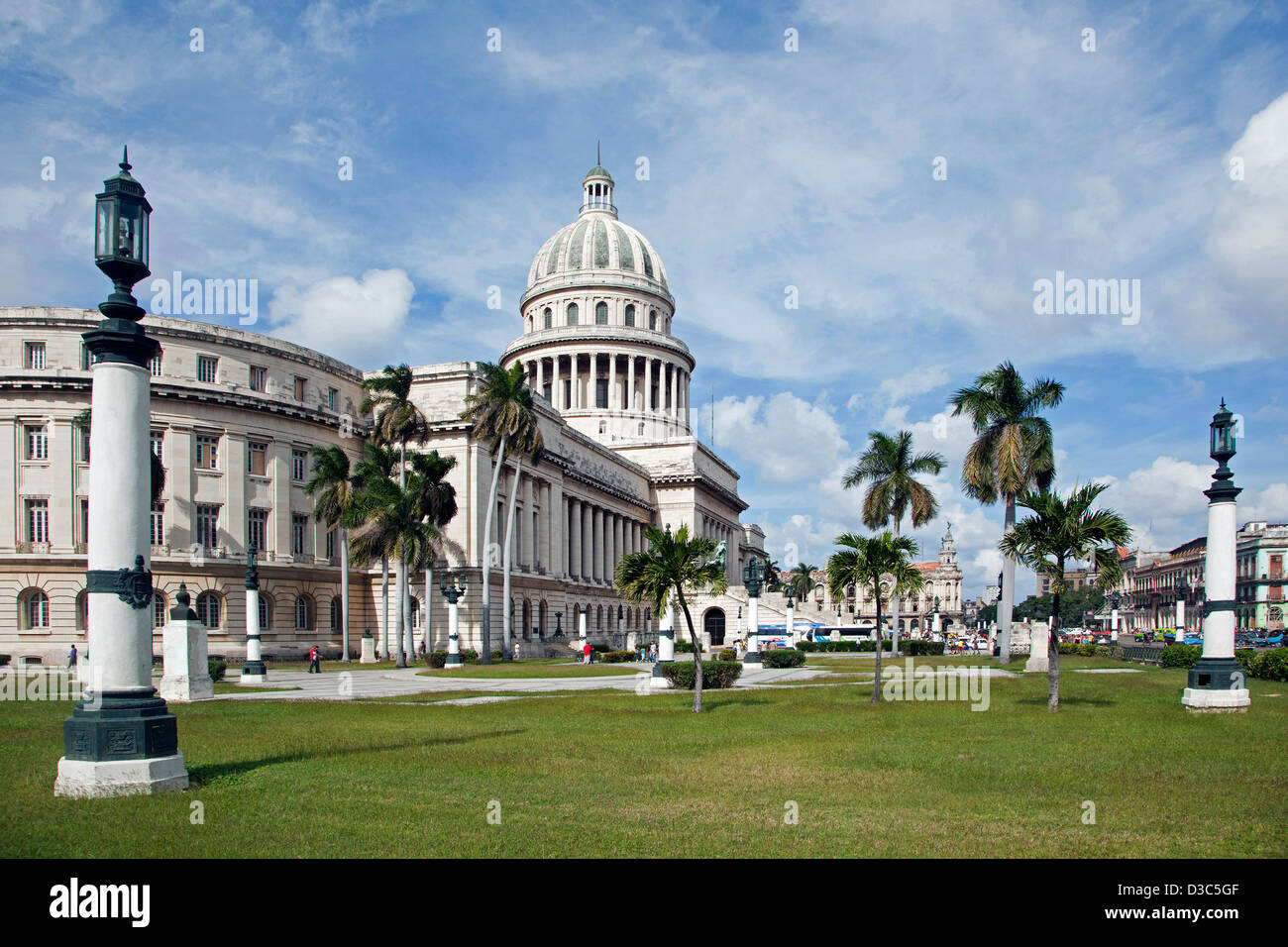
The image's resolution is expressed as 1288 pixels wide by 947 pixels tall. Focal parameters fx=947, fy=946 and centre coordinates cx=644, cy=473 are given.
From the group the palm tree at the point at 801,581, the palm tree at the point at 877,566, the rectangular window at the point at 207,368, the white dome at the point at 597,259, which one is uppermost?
the white dome at the point at 597,259

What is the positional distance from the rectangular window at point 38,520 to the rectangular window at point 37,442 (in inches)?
98.9

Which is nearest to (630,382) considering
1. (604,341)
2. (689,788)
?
(604,341)

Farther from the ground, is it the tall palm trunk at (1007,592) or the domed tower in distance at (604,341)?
the domed tower in distance at (604,341)

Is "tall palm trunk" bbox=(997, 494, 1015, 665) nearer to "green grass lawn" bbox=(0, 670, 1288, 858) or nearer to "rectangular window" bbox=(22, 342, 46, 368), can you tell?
"green grass lawn" bbox=(0, 670, 1288, 858)

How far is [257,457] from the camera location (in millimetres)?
57875

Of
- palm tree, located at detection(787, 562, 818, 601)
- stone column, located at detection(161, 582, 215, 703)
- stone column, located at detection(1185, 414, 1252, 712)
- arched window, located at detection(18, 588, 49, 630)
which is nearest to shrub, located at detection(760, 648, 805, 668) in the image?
stone column, located at detection(1185, 414, 1252, 712)

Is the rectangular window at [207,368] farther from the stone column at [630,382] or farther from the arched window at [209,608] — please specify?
the stone column at [630,382]

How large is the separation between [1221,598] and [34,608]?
5403 centimetres

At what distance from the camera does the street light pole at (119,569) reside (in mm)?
12109

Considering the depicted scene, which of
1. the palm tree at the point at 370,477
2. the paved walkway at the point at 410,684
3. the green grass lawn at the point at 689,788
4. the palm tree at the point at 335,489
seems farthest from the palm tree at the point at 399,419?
the green grass lawn at the point at 689,788

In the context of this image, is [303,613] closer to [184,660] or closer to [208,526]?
[208,526]

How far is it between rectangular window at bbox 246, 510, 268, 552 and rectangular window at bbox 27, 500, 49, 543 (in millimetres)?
10258
